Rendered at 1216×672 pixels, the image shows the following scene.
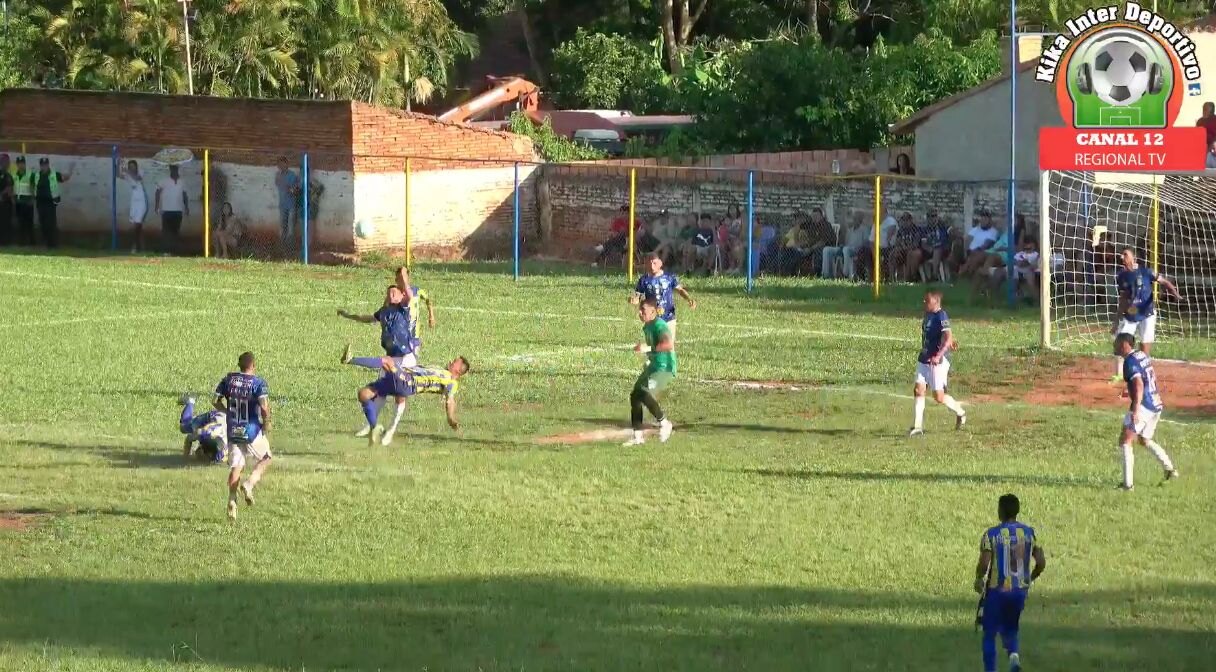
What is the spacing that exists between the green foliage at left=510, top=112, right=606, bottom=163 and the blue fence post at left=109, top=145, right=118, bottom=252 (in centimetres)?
1073

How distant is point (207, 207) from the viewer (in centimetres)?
4066

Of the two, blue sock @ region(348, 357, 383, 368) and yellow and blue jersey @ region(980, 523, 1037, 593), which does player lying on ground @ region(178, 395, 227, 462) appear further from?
yellow and blue jersey @ region(980, 523, 1037, 593)

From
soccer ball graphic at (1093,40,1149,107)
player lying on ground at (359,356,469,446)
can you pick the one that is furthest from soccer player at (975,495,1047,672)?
soccer ball graphic at (1093,40,1149,107)

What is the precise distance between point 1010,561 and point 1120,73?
20.1 metres

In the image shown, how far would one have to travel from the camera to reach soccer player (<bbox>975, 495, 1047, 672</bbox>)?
10672mm

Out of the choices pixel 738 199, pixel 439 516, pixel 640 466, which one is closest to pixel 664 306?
pixel 640 466

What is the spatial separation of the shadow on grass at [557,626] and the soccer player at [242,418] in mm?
1979

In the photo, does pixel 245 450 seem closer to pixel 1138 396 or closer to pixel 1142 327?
pixel 1138 396

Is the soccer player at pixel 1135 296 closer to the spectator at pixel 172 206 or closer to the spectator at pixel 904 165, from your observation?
the spectator at pixel 904 165

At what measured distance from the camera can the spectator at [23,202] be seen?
4281 cm

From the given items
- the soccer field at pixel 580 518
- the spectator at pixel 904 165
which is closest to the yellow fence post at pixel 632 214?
the soccer field at pixel 580 518

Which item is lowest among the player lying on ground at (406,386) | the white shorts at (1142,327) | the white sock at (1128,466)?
the white sock at (1128,466)

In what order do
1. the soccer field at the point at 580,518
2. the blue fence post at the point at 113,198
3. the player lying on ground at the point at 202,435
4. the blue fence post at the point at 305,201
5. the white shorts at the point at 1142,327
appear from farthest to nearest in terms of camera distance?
the blue fence post at the point at 113,198 < the blue fence post at the point at 305,201 < the white shorts at the point at 1142,327 < the player lying on ground at the point at 202,435 < the soccer field at the point at 580,518

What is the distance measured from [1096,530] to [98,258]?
30.0 metres
